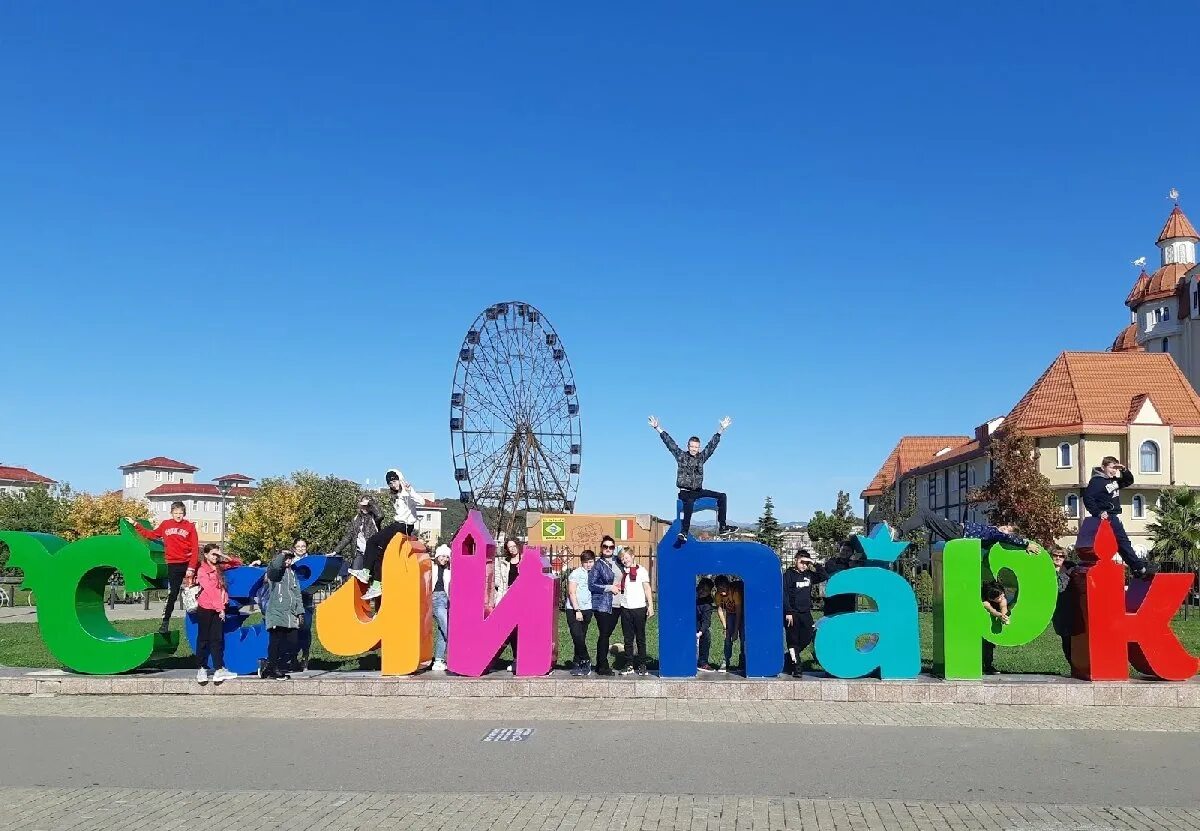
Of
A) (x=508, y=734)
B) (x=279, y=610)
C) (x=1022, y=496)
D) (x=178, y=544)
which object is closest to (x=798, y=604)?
(x=508, y=734)

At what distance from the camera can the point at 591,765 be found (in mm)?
10359

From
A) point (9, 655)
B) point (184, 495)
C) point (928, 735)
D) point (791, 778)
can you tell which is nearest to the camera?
point (791, 778)

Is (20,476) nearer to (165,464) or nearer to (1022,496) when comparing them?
(165,464)

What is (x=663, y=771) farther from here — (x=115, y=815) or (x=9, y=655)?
(x=9, y=655)

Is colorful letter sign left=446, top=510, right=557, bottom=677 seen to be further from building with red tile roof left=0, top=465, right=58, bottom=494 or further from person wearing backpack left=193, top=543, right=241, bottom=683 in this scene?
building with red tile roof left=0, top=465, right=58, bottom=494

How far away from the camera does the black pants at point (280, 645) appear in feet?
50.0

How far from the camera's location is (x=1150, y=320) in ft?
282

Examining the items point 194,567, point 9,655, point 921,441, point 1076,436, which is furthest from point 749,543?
point 921,441

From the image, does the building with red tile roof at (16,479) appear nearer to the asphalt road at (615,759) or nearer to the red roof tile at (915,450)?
the red roof tile at (915,450)

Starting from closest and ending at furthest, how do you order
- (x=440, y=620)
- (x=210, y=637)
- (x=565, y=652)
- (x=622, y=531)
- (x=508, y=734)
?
(x=508, y=734) < (x=210, y=637) < (x=440, y=620) < (x=565, y=652) < (x=622, y=531)

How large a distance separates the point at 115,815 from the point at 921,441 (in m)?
81.5

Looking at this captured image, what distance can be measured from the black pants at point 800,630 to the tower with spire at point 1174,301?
2998 inches

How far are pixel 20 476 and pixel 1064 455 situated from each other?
141465 millimetres

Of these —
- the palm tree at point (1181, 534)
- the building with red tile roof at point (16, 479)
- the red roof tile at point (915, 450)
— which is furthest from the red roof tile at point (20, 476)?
the palm tree at point (1181, 534)
